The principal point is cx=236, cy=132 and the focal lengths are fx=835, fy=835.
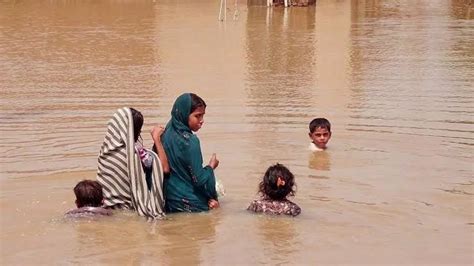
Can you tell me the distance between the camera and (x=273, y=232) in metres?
5.86

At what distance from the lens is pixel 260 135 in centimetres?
896

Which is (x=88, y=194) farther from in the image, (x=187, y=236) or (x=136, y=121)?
(x=187, y=236)

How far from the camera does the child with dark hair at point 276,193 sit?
19.7ft

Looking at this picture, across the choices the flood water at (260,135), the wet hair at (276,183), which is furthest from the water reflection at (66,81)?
the wet hair at (276,183)

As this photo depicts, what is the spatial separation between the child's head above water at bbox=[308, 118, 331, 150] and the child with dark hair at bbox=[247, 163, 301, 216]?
2.03 m

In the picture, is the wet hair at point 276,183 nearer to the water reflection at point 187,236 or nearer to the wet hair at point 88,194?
the water reflection at point 187,236

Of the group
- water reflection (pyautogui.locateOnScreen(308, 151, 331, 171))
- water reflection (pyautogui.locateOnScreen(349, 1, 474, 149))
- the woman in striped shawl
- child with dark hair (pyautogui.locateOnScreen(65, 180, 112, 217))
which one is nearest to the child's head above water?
water reflection (pyautogui.locateOnScreen(308, 151, 331, 171))

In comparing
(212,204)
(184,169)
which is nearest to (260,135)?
(212,204)

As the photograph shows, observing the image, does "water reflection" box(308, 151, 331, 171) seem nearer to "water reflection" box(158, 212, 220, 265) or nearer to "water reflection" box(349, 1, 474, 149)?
"water reflection" box(349, 1, 474, 149)

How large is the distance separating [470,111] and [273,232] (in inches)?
199

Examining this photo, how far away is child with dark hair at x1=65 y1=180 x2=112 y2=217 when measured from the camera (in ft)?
19.6

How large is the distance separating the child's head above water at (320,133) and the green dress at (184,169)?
2.23 m

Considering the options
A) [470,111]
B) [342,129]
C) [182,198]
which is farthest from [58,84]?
[182,198]

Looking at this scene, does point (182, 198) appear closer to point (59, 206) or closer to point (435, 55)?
point (59, 206)
